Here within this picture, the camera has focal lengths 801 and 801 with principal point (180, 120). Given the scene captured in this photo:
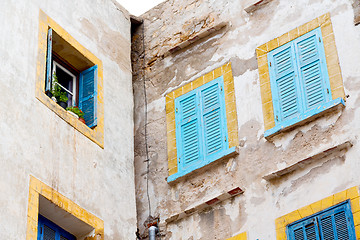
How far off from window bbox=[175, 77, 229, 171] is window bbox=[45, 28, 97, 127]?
4.39ft

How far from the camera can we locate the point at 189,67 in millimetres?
12633

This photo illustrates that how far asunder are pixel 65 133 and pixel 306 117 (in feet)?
10.9

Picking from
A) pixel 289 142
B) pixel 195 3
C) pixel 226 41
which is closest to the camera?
pixel 289 142

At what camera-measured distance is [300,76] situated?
1108 centimetres

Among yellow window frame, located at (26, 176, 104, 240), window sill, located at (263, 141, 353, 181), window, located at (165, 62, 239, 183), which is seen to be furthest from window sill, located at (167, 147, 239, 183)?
yellow window frame, located at (26, 176, 104, 240)

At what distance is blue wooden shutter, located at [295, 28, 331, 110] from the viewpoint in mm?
10734

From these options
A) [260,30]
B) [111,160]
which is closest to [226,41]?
[260,30]

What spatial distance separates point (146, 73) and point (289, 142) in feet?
11.1

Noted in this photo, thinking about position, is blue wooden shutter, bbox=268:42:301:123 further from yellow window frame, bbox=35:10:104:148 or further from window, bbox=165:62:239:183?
yellow window frame, bbox=35:10:104:148

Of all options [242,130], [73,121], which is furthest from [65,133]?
[242,130]

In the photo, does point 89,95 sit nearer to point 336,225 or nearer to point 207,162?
point 207,162

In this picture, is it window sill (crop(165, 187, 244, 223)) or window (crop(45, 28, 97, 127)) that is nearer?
window sill (crop(165, 187, 244, 223))

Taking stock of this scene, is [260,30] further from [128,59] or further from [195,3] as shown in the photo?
[128,59]

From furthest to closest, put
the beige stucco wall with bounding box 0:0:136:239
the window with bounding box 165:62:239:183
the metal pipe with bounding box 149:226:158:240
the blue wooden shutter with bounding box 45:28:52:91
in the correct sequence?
the window with bounding box 165:62:239:183
the metal pipe with bounding box 149:226:158:240
the blue wooden shutter with bounding box 45:28:52:91
the beige stucco wall with bounding box 0:0:136:239
